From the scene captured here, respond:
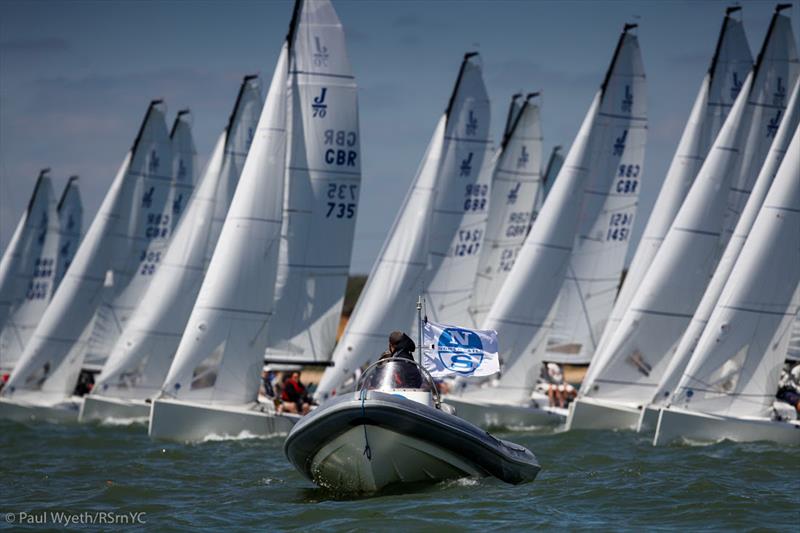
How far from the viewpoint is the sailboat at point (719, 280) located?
24.5m

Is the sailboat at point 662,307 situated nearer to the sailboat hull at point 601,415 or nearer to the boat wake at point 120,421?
the sailboat hull at point 601,415

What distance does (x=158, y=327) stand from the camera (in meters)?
29.2

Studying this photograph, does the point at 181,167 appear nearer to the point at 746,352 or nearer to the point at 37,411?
the point at 37,411

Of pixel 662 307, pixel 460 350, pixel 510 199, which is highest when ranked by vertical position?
pixel 510 199

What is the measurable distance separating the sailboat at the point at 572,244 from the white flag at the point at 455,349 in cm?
1250

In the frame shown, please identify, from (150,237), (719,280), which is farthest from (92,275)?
(719,280)

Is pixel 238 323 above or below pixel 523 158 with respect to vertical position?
below

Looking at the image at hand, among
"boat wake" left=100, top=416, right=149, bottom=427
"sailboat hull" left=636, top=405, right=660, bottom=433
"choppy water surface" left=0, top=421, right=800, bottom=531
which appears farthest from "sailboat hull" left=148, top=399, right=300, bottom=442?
"sailboat hull" left=636, top=405, right=660, bottom=433

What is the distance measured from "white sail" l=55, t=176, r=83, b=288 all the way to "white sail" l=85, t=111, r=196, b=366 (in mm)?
6593

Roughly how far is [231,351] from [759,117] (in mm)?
12769

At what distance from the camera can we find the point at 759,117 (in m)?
30.4

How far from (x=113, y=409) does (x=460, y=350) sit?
14.5 meters

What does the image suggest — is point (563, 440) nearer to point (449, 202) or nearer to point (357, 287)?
point (449, 202)

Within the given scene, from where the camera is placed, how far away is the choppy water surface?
1423 centimetres
